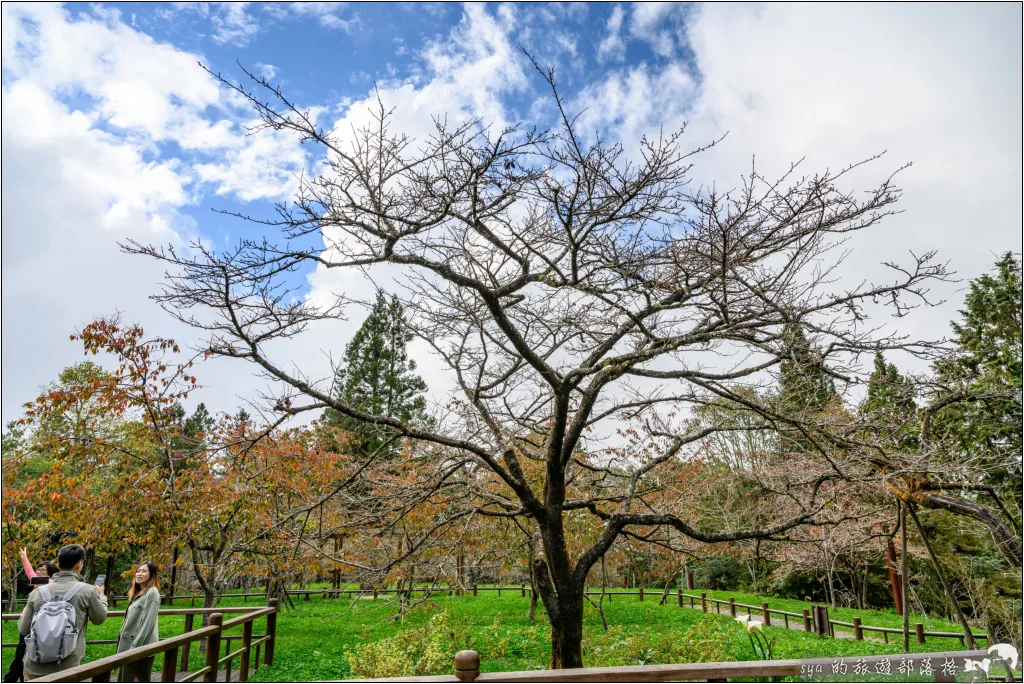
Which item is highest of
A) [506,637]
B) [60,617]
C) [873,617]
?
[60,617]

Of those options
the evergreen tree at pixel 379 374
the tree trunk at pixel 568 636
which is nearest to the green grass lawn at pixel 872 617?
the tree trunk at pixel 568 636

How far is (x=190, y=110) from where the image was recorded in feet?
16.0

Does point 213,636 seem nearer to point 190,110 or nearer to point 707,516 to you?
point 190,110

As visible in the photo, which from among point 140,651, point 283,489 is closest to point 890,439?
point 140,651

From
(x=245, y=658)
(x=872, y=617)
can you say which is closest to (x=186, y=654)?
(x=245, y=658)

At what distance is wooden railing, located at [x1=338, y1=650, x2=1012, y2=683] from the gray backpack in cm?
200

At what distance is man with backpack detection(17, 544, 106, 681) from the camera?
348 cm

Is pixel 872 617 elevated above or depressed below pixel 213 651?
below

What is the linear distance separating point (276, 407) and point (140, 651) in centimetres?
191

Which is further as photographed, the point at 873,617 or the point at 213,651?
the point at 873,617

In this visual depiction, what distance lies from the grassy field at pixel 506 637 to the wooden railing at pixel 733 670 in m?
2.41

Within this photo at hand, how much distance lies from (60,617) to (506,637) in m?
5.42

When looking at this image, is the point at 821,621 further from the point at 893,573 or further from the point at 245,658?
the point at 245,658

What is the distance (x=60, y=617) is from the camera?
3523mm
